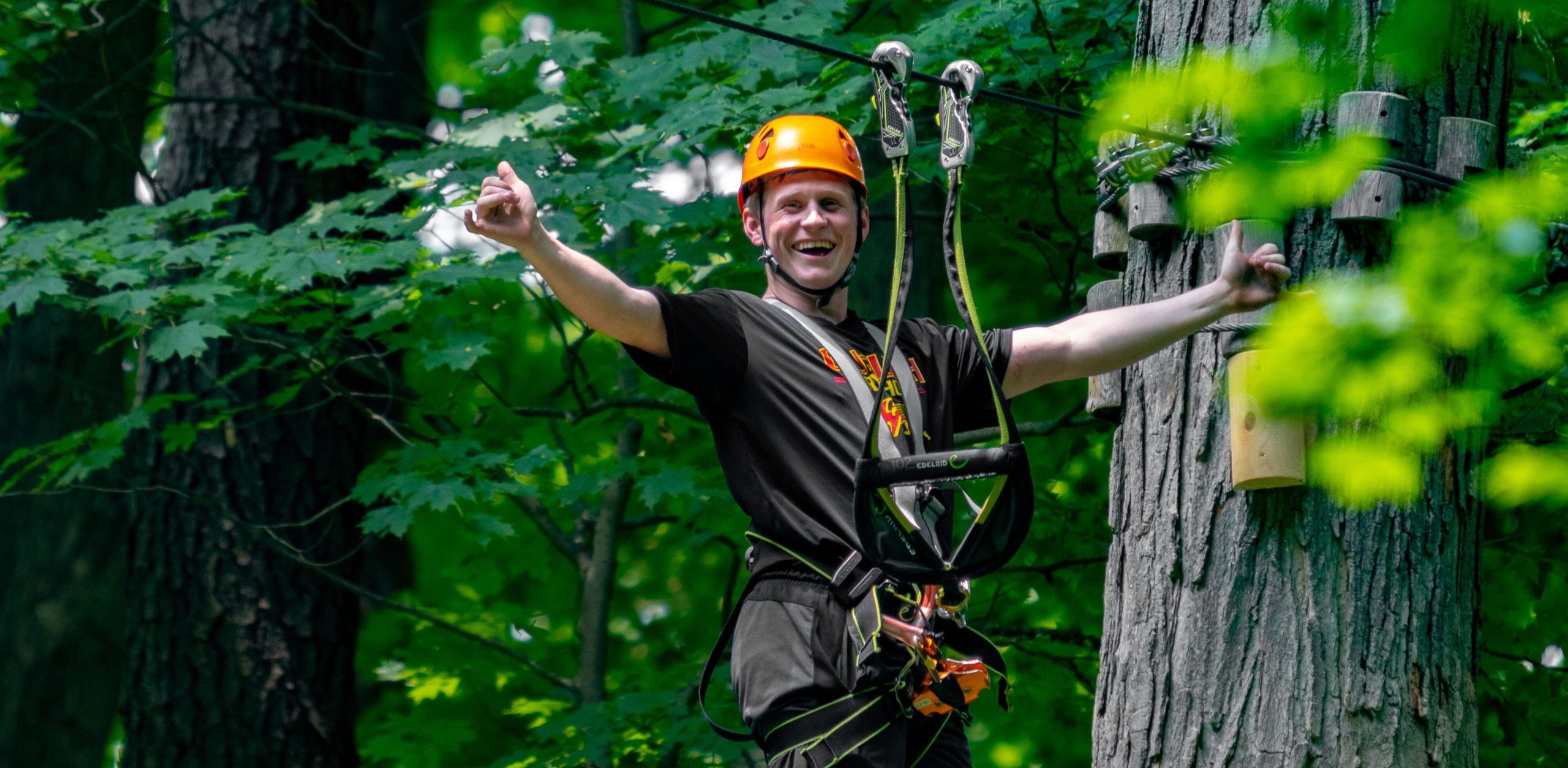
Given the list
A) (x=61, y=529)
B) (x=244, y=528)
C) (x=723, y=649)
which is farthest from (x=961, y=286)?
(x=61, y=529)

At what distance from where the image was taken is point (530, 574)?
27.4 ft

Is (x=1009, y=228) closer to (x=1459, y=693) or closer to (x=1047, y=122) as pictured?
(x=1047, y=122)

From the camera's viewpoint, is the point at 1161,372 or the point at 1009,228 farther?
the point at 1009,228

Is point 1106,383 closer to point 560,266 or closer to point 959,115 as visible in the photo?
point 959,115

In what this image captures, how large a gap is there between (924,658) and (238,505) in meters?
4.41

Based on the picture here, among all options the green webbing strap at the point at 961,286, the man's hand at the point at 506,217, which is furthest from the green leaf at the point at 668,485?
the man's hand at the point at 506,217

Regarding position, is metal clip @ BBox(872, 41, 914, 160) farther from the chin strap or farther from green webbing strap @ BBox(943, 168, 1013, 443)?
the chin strap

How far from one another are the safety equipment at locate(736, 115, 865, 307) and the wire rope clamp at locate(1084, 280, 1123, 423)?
0.54m

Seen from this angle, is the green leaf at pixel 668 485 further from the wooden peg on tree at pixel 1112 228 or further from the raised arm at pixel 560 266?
the raised arm at pixel 560 266

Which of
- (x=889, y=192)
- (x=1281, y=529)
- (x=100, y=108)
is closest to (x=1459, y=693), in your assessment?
(x=1281, y=529)

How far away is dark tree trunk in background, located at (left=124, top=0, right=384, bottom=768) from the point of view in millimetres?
6297

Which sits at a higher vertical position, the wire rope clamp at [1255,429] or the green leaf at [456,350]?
the green leaf at [456,350]

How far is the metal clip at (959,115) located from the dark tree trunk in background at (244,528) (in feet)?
13.1

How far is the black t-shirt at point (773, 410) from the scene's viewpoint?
2.77 meters
